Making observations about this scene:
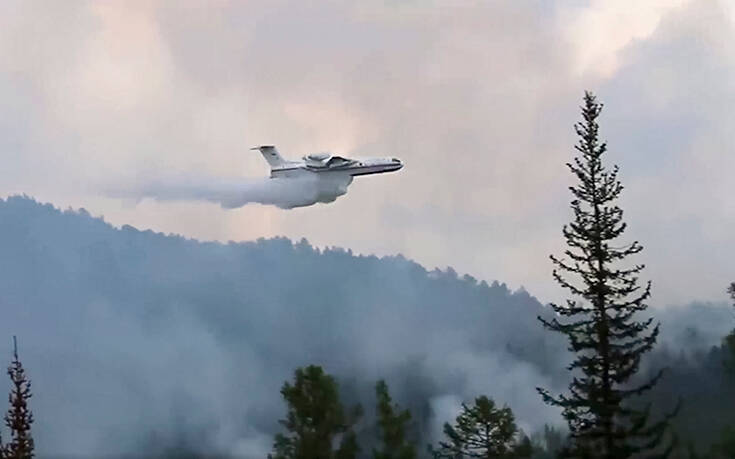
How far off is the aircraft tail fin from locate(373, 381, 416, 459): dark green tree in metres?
47.5

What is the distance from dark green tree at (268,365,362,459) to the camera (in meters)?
79.3

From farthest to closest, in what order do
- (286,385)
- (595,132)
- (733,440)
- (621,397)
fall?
(733,440), (286,385), (595,132), (621,397)

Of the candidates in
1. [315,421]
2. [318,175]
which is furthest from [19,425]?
[318,175]

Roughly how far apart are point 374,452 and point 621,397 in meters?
32.6

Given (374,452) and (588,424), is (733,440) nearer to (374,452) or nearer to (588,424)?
(374,452)

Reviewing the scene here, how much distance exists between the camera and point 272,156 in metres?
138

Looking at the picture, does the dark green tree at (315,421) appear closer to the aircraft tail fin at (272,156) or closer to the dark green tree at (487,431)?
the dark green tree at (487,431)

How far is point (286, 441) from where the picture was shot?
261ft

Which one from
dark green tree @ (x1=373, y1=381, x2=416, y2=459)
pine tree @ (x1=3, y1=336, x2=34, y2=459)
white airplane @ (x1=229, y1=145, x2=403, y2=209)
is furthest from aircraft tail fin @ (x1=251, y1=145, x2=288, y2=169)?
pine tree @ (x1=3, y1=336, x2=34, y2=459)

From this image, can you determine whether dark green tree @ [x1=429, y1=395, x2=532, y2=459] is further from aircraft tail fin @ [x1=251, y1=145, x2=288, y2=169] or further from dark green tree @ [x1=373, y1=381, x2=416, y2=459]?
aircraft tail fin @ [x1=251, y1=145, x2=288, y2=169]

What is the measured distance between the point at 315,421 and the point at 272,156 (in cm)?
6002

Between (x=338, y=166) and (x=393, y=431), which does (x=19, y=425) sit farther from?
(x=338, y=166)

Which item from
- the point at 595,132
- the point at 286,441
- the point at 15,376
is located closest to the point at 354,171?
the point at 286,441

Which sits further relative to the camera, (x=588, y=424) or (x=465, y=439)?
(x=465, y=439)
